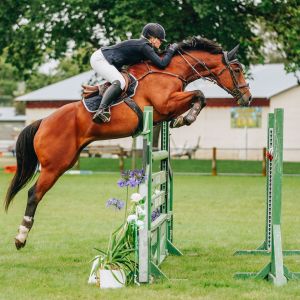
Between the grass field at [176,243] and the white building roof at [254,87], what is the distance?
17192 mm

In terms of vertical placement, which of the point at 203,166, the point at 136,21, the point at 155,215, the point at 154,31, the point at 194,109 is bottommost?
the point at 203,166

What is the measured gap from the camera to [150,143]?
7.29 metres

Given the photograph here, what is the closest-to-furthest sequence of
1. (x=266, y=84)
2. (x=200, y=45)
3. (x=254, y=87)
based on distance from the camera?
(x=200, y=45) → (x=254, y=87) → (x=266, y=84)

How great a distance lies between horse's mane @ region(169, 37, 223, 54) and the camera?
8.81 metres

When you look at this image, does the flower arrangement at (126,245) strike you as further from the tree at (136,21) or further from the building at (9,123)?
the building at (9,123)

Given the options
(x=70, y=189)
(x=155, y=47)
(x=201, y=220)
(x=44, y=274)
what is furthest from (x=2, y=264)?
(x=70, y=189)

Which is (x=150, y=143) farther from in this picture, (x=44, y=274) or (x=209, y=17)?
(x=209, y=17)

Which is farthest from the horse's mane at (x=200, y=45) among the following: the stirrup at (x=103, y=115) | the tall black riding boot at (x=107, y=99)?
the stirrup at (x=103, y=115)

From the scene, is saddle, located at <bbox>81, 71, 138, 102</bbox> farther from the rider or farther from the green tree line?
the green tree line

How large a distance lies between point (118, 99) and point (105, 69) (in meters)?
0.35

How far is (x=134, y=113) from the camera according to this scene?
829 centimetres

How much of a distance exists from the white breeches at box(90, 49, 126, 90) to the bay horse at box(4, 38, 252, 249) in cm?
19

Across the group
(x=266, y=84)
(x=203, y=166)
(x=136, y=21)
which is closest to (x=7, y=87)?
(x=266, y=84)

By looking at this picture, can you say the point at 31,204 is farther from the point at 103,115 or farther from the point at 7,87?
the point at 7,87
